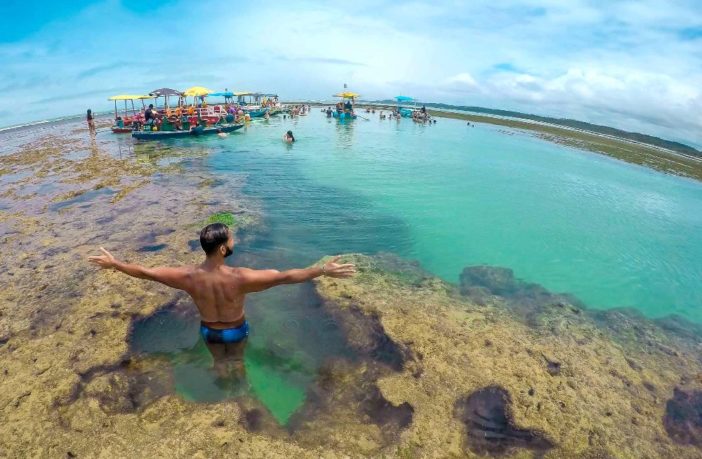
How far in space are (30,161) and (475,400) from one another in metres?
27.5

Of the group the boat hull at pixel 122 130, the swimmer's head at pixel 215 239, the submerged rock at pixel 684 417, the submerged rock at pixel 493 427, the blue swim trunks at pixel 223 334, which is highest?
the swimmer's head at pixel 215 239

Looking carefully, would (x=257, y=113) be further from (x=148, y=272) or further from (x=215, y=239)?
(x=215, y=239)

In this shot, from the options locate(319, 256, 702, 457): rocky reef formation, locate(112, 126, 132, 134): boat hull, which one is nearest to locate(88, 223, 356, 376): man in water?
locate(319, 256, 702, 457): rocky reef formation

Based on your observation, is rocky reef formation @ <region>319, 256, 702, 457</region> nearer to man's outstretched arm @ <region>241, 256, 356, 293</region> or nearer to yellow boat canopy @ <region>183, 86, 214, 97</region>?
man's outstretched arm @ <region>241, 256, 356, 293</region>

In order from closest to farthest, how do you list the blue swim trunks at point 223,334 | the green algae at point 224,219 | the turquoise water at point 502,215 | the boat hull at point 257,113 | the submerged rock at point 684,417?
the submerged rock at point 684,417 → the blue swim trunks at point 223,334 → the turquoise water at point 502,215 → the green algae at point 224,219 → the boat hull at point 257,113

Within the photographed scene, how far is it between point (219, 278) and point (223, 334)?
2.99 feet

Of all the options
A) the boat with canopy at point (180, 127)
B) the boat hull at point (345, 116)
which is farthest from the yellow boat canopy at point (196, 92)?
the boat hull at point (345, 116)

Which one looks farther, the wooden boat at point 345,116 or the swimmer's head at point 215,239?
the wooden boat at point 345,116

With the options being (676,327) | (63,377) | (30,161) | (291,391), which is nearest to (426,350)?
(291,391)

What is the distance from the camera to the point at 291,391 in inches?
196

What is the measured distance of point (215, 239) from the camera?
161 inches

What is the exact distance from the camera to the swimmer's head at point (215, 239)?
409 centimetres

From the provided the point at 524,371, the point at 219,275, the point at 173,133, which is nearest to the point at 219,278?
the point at 219,275

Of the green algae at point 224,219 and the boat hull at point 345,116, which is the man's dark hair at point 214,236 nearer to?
the green algae at point 224,219
